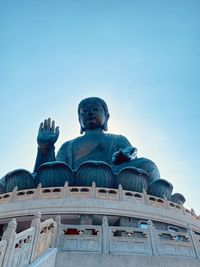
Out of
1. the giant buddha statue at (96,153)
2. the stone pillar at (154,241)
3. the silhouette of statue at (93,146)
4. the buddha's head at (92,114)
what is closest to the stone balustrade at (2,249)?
the stone pillar at (154,241)

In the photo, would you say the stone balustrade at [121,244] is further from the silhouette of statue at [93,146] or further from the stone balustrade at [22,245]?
the silhouette of statue at [93,146]

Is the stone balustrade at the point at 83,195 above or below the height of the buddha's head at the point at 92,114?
below

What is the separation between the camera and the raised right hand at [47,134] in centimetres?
1179

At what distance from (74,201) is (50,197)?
2.54ft

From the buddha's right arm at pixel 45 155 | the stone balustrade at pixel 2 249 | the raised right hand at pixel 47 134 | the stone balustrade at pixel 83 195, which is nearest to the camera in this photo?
the stone balustrade at pixel 2 249

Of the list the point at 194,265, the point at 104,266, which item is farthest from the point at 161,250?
the point at 104,266

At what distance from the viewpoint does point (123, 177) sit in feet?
32.1

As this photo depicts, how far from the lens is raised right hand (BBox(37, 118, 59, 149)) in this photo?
38.7ft

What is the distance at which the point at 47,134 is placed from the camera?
11914mm

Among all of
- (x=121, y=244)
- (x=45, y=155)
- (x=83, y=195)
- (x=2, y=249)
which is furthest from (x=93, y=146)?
(x=2, y=249)

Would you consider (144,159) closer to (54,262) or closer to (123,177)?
(123,177)

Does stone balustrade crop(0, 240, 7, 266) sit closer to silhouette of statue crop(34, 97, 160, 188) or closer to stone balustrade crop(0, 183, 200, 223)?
stone balustrade crop(0, 183, 200, 223)


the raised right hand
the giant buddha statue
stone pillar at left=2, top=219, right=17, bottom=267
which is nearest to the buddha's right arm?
the giant buddha statue

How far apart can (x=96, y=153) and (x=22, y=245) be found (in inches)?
371
